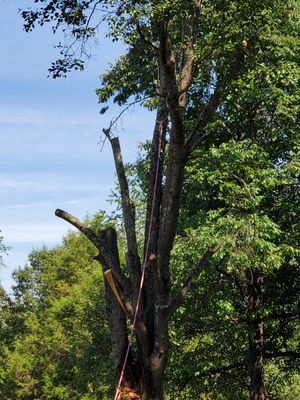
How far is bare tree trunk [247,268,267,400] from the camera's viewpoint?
1245 centimetres

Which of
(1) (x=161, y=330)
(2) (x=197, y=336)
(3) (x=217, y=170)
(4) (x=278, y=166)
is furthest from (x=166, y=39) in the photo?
(2) (x=197, y=336)

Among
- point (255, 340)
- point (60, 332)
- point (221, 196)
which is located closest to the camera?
point (221, 196)

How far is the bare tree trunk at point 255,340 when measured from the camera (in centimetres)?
1245

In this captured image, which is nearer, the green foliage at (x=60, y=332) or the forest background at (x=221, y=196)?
the forest background at (x=221, y=196)

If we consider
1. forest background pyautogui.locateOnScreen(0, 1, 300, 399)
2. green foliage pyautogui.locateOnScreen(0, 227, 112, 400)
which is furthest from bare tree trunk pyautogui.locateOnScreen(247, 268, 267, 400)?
green foliage pyautogui.locateOnScreen(0, 227, 112, 400)

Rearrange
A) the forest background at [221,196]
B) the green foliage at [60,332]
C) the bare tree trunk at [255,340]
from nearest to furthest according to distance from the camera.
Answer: the forest background at [221,196]
the bare tree trunk at [255,340]
the green foliage at [60,332]

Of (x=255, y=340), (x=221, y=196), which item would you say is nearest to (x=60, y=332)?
(x=255, y=340)

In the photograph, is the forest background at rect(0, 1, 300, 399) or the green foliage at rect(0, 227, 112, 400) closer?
the forest background at rect(0, 1, 300, 399)

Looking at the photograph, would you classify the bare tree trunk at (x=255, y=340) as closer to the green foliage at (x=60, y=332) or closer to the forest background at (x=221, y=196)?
the forest background at (x=221, y=196)

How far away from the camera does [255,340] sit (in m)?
12.6

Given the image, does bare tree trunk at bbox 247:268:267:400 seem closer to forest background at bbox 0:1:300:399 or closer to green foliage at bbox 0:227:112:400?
forest background at bbox 0:1:300:399

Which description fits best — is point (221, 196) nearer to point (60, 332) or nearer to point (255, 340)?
point (255, 340)

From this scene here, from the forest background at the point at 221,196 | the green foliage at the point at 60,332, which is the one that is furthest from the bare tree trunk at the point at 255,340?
the green foliage at the point at 60,332

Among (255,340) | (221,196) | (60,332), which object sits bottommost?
(255,340)
